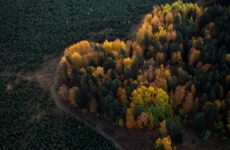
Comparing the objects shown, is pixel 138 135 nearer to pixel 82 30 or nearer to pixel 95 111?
pixel 95 111

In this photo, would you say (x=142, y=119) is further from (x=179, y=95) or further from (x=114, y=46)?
(x=114, y=46)

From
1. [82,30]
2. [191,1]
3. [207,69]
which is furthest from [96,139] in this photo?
[191,1]

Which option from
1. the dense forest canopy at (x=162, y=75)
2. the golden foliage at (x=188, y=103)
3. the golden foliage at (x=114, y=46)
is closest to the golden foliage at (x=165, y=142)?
the dense forest canopy at (x=162, y=75)

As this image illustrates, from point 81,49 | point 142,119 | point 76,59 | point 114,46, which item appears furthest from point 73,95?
point 114,46

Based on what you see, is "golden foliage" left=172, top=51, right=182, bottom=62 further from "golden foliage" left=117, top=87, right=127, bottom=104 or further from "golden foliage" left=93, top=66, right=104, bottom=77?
"golden foliage" left=93, top=66, right=104, bottom=77

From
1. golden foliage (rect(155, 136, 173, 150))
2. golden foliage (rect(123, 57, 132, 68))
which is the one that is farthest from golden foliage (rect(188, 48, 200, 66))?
golden foliage (rect(155, 136, 173, 150))

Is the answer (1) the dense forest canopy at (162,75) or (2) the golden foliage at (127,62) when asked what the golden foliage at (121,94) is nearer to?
(1) the dense forest canopy at (162,75)

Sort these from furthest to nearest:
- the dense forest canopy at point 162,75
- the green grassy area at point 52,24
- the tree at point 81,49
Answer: the green grassy area at point 52,24, the tree at point 81,49, the dense forest canopy at point 162,75
